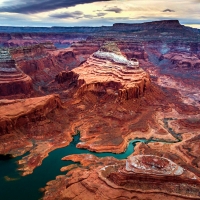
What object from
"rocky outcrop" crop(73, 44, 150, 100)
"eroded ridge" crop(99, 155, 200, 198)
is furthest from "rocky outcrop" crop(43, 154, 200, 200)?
"rocky outcrop" crop(73, 44, 150, 100)

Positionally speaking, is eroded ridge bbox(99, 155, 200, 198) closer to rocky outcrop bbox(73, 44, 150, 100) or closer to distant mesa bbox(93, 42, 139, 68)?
rocky outcrop bbox(73, 44, 150, 100)

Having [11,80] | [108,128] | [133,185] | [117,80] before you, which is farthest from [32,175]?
[117,80]

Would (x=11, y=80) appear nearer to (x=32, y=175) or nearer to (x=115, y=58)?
(x=115, y=58)

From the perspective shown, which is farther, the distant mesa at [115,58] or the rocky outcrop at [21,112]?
the distant mesa at [115,58]

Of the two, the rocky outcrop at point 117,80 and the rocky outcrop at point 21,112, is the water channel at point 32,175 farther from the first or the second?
the rocky outcrop at point 117,80

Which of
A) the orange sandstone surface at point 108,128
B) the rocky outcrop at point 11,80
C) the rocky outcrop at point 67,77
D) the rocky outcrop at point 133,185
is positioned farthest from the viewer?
the rocky outcrop at point 67,77

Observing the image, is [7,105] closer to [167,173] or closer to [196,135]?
[167,173]

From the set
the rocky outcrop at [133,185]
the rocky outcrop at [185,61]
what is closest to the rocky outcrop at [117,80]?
the rocky outcrop at [133,185]
